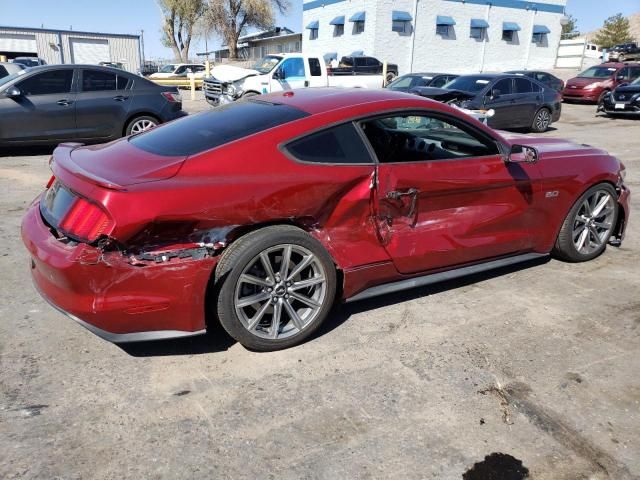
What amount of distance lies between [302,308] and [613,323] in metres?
2.18

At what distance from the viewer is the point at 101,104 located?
9320mm

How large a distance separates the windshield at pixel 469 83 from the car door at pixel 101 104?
→ 792 cm

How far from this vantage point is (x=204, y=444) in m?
2.48

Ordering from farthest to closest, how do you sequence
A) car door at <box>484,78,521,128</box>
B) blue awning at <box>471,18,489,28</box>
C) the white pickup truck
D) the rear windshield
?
blue awning at <box>471,18,489,28</box> → the white pickup truck → car door at <box>484,78,521,128</box> → the rear windshield

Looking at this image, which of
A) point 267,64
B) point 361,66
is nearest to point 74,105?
point 267,64

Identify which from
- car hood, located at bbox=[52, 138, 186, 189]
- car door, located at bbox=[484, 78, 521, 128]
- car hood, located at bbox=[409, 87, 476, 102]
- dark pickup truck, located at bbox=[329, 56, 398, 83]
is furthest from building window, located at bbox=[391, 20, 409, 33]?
car hood, located at bbox=[52, 138, 186, 189]

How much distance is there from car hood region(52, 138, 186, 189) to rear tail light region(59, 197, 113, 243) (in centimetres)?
14

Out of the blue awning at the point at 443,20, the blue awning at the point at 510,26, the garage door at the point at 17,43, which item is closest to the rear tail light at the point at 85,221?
the blue awning at the point at 443,20

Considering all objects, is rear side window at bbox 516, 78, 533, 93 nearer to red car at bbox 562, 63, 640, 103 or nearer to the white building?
red car at bbox 562, 63, 640, 103

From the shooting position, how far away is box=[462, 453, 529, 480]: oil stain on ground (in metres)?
2.34

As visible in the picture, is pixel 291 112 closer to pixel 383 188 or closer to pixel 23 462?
pixel 383 188

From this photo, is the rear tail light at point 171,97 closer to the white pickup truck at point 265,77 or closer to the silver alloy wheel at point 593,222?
the white pickup truck at point 265,77

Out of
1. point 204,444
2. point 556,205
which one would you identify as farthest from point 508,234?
point 204,444

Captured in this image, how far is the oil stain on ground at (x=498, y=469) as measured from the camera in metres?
2.34
